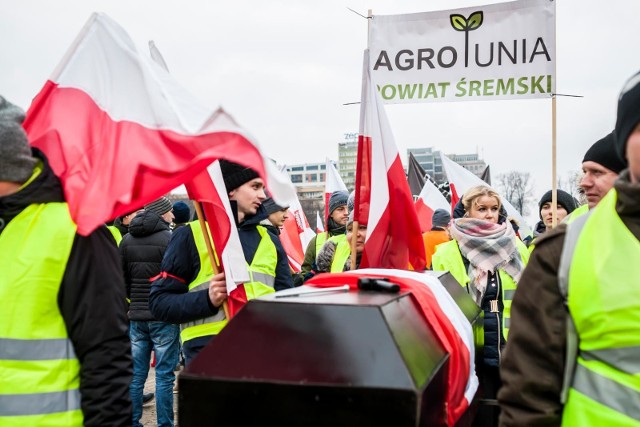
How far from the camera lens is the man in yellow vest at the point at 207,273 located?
125 inches

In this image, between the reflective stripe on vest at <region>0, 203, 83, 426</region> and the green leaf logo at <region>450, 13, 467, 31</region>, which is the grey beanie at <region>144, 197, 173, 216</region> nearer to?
the green leaf logo at <region>450, 13, 467, 31</region>

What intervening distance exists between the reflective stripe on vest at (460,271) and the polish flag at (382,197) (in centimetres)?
14

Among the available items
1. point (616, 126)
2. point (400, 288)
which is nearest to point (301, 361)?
point (400, 288)

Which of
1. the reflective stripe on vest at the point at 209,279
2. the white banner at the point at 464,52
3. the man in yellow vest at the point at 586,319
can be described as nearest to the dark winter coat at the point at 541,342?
the man in yellow vest at the point at 586,319

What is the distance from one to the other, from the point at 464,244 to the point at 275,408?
2.48 m

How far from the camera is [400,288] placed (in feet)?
7.75

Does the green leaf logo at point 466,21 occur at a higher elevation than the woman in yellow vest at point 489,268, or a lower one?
higher

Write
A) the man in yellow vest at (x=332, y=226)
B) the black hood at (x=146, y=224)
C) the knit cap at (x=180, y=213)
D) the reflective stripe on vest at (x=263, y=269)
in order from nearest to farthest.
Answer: the reflective stripe on vest at (x=263, y=269)
the black hood at (x=146, y=224)
the knit cap at (x=180, y=213)
the man in yellow vest at (x=332, y=226)

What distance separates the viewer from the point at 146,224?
5664 mm

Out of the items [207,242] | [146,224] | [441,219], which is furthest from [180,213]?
[207,242]

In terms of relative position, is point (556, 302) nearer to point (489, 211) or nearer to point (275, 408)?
point (275, 408)

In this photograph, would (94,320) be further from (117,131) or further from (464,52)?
(464,52)

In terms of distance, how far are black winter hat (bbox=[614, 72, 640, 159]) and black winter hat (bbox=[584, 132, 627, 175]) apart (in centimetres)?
176

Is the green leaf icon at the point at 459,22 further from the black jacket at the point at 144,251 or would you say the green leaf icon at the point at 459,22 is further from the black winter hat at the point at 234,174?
the black jacket at the point at 144,251
